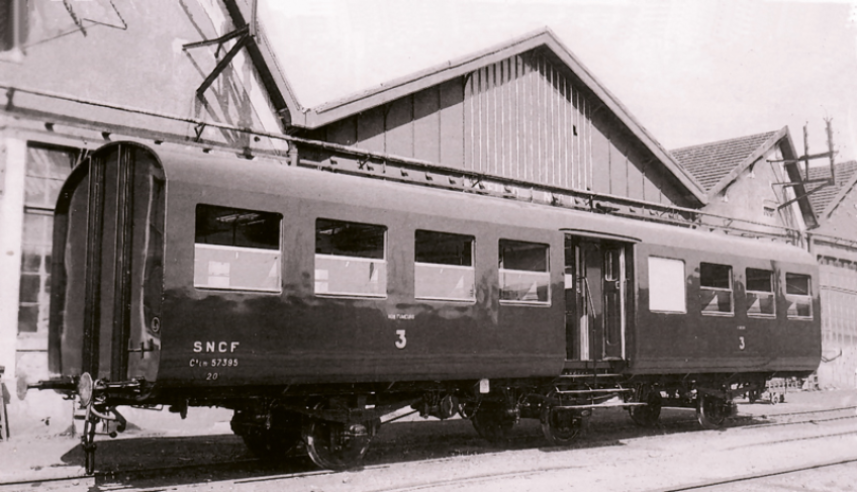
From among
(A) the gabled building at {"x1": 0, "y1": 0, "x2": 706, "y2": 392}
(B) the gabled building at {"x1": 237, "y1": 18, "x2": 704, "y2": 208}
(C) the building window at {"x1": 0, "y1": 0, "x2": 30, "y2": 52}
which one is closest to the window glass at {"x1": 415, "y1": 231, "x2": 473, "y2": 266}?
(A) the gabled building at {"x1": 0, "y1": 0, "x2": 706, "y2": 392}

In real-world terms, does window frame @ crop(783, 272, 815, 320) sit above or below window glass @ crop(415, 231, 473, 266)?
below

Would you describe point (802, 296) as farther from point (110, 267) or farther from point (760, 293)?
point (110, 267)

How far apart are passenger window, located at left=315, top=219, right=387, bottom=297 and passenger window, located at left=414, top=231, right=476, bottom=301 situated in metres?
0.56

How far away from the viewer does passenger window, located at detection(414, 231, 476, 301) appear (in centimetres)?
998

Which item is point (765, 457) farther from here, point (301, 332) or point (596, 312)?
point (301, 332)

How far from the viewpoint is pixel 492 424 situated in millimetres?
12344

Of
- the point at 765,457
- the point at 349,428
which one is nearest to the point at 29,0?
the point at 349,428

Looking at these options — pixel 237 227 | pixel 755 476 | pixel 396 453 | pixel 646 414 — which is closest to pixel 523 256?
pixel 396 453

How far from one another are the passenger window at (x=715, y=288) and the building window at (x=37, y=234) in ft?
34.0

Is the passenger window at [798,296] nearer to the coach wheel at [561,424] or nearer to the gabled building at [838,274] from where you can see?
the coach wheel at [561,424]

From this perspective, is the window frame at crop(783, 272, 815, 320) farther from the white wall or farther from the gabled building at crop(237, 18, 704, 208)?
the white wall

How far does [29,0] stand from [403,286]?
272 inches

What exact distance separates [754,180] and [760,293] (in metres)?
11.5

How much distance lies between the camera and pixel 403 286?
968 cm
